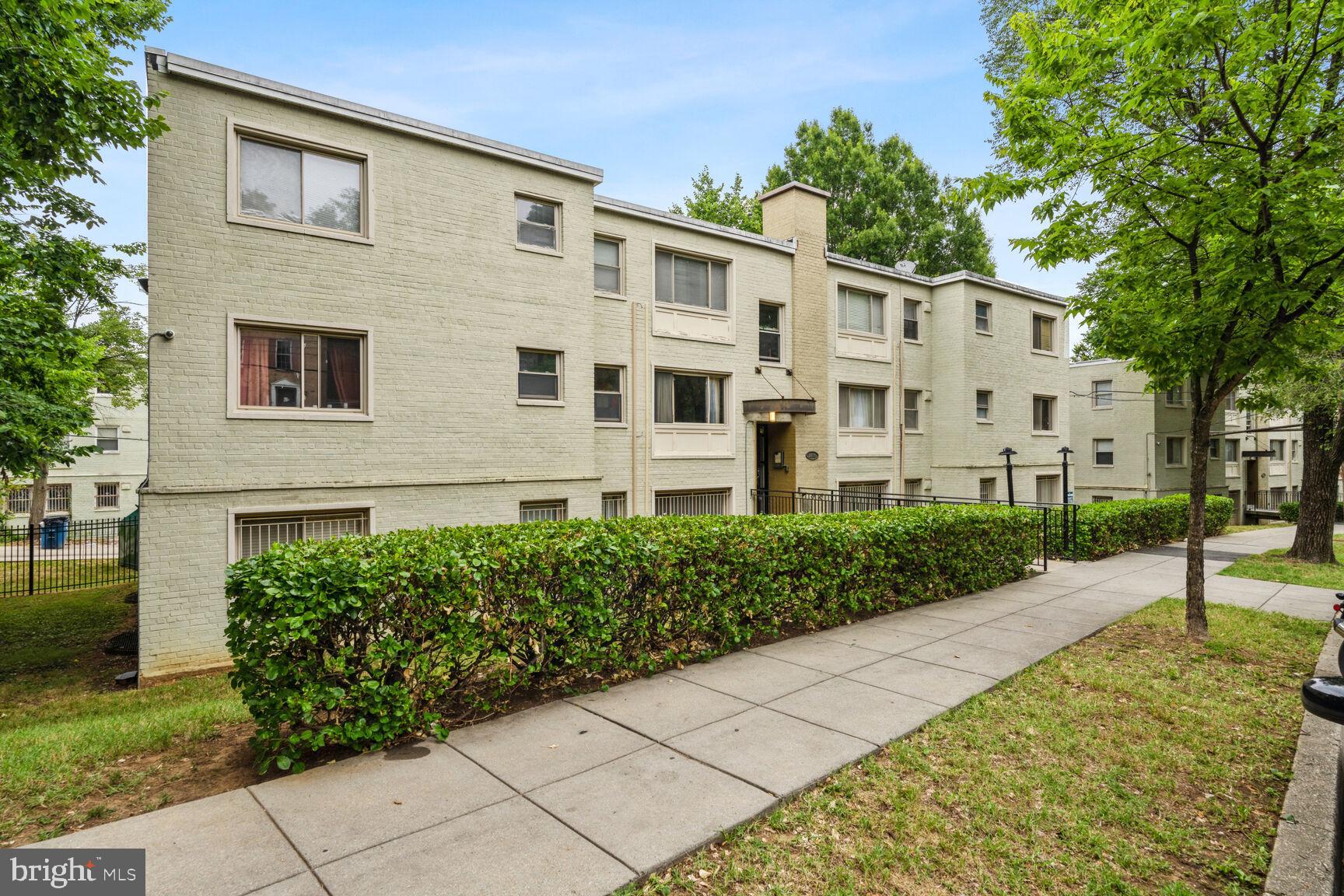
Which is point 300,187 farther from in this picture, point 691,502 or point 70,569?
point 70,569

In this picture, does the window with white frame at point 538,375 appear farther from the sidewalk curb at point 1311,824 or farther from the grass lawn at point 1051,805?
the sidewalk curb at point 1311,824

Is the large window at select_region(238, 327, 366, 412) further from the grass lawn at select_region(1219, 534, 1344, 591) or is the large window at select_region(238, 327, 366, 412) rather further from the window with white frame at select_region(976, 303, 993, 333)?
the window with white frame at select_region(976, 303, 993, 333)

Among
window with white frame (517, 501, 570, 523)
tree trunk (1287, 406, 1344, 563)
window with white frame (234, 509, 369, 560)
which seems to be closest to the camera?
window with white frame (234, 509, 369, 560)

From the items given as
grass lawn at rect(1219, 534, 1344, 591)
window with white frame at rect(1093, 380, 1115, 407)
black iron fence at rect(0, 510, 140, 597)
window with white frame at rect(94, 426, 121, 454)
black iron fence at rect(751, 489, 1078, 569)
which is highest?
window with white frame at rect(1093, 380, 1115, 407)

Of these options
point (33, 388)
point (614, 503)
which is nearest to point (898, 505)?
point (614, 503)

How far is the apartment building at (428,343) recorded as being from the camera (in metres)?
9.74

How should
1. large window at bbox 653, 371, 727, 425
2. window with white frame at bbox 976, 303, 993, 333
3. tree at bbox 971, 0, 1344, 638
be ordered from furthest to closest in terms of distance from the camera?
window with white frame at bbox 976, 303, 993, 333 → large window at bbox 653, 371, 727, 425 → tree at bbox 971, 0, 1344, 638

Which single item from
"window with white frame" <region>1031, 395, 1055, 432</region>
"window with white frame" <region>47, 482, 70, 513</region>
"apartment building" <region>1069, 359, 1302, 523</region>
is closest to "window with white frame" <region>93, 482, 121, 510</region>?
"window with white frame" <region>47, 482, 70, 513</region>

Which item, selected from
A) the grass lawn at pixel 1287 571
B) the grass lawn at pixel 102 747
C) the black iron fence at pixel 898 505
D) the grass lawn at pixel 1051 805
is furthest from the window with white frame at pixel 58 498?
the grass lawn at pixel 1287 571

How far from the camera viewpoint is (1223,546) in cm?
1794

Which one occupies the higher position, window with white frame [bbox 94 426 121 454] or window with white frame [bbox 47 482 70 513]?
window with white frame [bbox 94 426 121 454]

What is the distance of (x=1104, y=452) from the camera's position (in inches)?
1213

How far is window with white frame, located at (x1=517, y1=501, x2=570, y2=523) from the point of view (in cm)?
1287

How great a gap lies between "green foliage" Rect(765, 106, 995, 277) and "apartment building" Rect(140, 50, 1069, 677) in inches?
632
